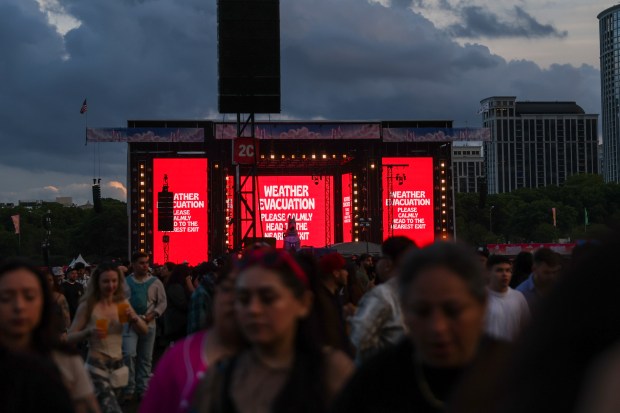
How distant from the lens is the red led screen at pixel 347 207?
1684 inches

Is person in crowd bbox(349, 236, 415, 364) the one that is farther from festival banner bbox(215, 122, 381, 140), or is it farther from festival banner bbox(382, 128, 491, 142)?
festival banner bbox(382, 128, 491, 142)

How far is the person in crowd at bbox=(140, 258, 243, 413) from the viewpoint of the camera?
3.37m

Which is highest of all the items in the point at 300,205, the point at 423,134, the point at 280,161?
the point at 423,134

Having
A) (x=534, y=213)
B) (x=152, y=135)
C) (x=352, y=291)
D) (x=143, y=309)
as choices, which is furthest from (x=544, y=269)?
(x=534, y=213)

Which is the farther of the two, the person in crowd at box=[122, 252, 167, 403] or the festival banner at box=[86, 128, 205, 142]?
the festival banner at box=[86, 128, 205, 142]

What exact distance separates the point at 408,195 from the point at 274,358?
1542 inches

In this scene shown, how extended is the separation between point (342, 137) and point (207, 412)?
38706 millimetres

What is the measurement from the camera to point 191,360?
3.49m

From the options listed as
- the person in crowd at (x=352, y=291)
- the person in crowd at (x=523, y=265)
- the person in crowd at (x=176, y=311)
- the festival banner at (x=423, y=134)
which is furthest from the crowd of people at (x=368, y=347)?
the festival banner at (x=423, y=134)

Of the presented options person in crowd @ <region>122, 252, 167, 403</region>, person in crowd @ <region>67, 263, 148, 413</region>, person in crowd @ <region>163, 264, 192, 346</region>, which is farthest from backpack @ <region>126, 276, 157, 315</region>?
person in crowd @ <region>67, 263, 148, 413</region>

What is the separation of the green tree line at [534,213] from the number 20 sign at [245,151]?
66819 millimetres

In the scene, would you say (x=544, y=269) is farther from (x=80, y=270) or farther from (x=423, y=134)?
(x=423, y=134)

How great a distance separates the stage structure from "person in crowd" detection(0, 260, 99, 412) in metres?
36.4

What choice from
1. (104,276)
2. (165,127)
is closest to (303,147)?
(165,127)
